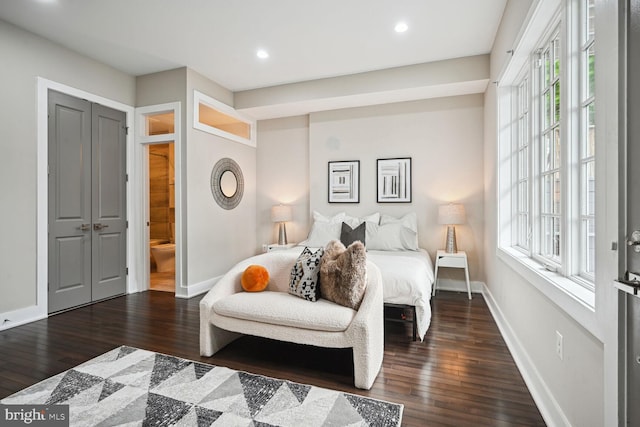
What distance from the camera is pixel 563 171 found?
68.0 inches

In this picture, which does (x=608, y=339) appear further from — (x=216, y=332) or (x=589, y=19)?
(x=216, y=332)

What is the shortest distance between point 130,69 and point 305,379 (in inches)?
167

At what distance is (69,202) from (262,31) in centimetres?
282

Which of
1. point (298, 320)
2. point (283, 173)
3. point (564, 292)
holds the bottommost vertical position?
point (298, 320)

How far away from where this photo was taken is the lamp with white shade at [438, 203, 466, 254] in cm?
395

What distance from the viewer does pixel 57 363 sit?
230 cm

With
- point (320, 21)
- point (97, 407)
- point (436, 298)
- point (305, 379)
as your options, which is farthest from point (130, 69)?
point (436, 298)

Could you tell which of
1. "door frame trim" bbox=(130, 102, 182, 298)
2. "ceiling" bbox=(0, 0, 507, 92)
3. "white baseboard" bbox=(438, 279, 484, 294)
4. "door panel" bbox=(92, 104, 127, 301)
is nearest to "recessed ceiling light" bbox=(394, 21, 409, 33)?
"ceiling" bbox=(0, 0, 507, 92)

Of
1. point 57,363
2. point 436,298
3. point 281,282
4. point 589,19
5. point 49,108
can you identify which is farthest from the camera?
point 436,298

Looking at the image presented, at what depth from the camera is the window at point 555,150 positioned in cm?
161

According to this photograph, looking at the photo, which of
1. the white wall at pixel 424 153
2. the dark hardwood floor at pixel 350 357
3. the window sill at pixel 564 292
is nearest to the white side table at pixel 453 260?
the white wall at pixel 424 153

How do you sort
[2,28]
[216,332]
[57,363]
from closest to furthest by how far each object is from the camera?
1. [57,363]
2. [216,332]
3. [2,28]

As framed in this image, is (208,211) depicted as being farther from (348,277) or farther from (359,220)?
(348,277)

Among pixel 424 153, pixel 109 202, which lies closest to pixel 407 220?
pixel 424 153
